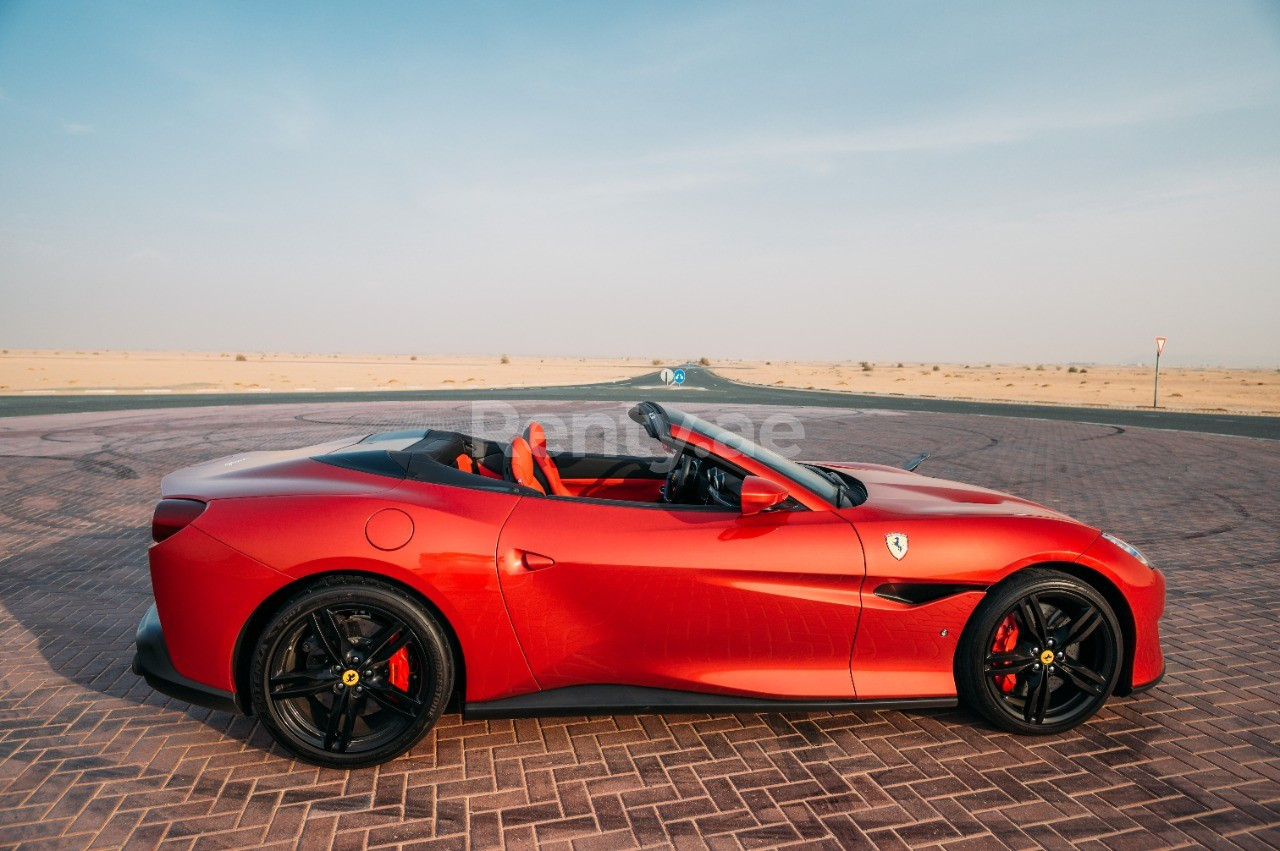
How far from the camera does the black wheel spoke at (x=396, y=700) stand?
2855 millimetres

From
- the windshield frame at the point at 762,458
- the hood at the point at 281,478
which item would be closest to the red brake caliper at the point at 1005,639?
the windshield frame at the point at 762,458

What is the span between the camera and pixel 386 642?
2.84 m

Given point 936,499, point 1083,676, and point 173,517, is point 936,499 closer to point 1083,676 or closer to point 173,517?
point 1083,676

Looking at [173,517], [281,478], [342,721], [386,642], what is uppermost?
[281,478]

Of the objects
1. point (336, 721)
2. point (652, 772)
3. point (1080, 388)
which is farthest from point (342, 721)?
point (1080, 388)

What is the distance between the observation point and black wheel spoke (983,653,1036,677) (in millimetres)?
3062

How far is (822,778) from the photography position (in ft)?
9.29

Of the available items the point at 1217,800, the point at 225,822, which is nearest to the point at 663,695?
the point at 225,822

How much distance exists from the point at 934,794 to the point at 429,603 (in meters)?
2.07

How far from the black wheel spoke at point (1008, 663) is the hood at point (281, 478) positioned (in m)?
2.65

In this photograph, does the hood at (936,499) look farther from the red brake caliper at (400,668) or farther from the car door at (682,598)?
the red brake caliper at (400,668)

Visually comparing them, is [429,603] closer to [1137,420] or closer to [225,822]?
[225,822]

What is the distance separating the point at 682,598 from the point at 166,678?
2089 mm

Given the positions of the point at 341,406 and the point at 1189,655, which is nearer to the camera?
the point at 1189,655
